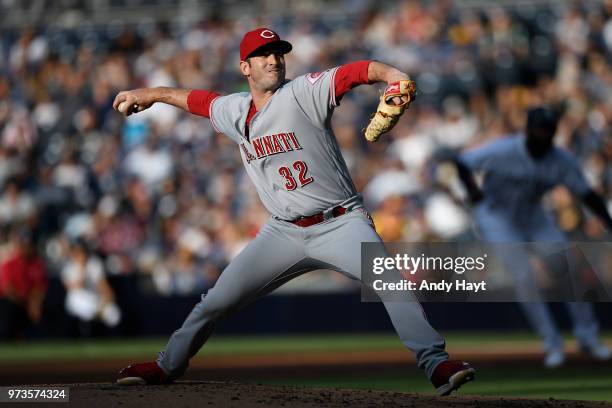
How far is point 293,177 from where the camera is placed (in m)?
5.86

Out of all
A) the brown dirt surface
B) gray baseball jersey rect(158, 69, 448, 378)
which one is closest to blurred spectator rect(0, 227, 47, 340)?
the brown dirt surface

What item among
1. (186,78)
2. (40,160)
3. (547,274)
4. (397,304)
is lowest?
(547,274)

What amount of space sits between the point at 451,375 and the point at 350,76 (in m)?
1.62

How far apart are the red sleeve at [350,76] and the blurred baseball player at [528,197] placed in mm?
4300

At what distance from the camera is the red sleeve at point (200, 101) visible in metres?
6.34

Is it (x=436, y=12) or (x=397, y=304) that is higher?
(x=436, y=12)

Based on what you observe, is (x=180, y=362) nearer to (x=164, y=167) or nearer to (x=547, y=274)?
(x=547, y=274)

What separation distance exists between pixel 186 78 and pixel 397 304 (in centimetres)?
1105

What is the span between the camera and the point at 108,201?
1463 centimetres

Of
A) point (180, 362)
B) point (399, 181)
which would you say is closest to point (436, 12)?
point (399, 181)

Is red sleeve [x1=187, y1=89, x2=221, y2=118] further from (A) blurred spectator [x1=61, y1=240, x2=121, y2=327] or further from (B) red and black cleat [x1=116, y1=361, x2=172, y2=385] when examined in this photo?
(A) blurred spectator [x1=61, y1=240, x2=121, y2=327]

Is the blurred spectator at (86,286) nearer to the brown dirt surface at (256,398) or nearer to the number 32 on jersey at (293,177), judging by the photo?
the brown dirt surface at (256,398)

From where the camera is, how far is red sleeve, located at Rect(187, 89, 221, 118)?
6.34 meters

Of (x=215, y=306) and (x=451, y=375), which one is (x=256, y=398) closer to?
(x=215, y=306)
